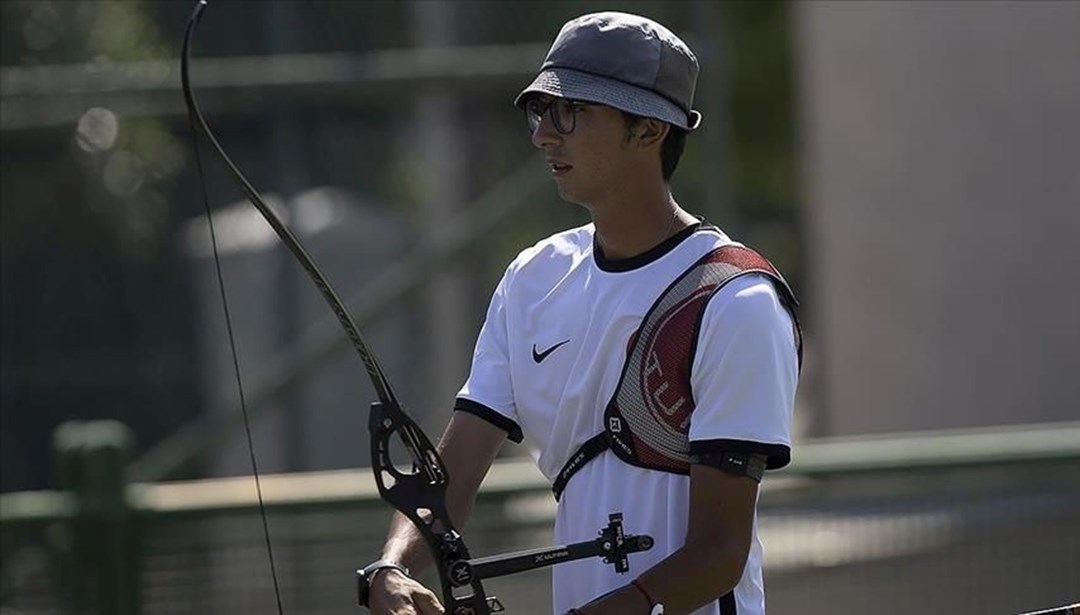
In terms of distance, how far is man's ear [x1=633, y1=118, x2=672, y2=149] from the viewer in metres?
3.09

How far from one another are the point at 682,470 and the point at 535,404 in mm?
309

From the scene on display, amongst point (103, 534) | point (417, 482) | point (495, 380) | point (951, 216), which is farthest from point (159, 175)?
point (417, 482)

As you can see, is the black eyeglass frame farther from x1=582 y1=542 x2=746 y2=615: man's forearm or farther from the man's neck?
x1=582 y1=542 x2=746 y2=615: man's forearm

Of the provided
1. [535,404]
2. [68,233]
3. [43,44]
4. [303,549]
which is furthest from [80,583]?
[535,404]

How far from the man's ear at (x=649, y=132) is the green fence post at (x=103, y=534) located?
3.10 m

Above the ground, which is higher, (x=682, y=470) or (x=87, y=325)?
(x=87, y=325)

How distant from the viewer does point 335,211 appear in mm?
7469

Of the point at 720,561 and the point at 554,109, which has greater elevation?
the point at 554,109

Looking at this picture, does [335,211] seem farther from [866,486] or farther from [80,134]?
[866,486]

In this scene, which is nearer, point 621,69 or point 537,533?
point 621,69

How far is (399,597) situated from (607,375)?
0.46 metres

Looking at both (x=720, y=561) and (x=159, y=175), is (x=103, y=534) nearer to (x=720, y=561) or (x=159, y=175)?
(x=159, y=175)

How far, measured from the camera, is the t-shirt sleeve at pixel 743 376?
9.43 feet

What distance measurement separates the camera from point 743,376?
9.42 feet
